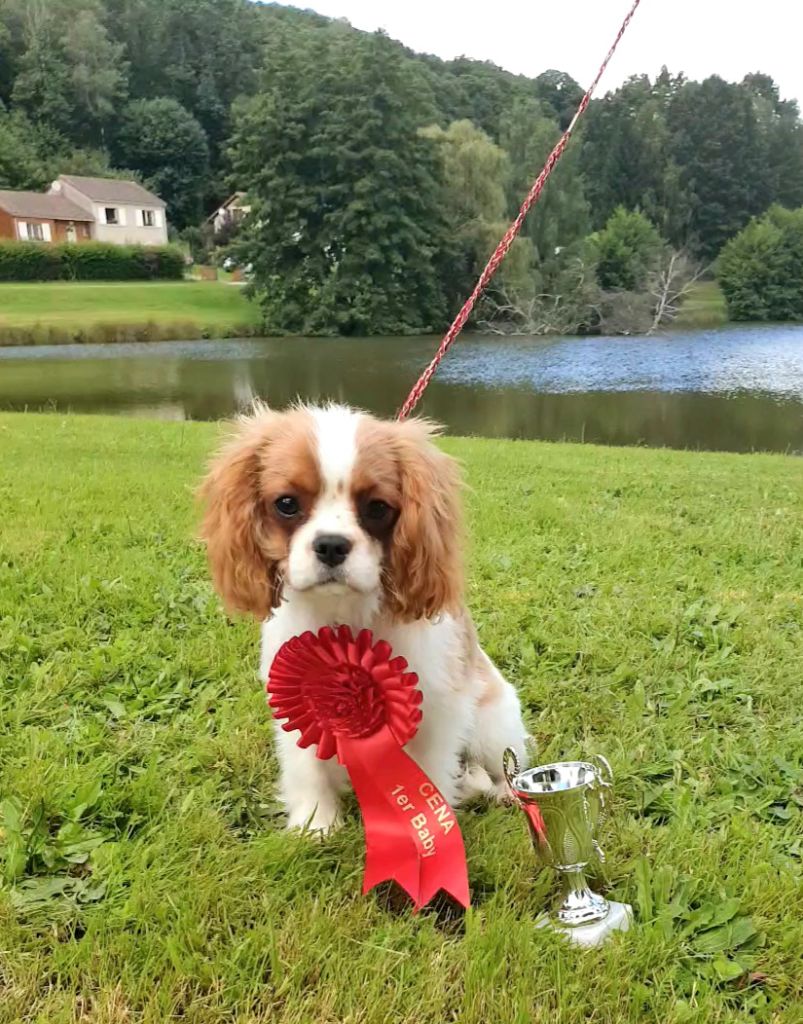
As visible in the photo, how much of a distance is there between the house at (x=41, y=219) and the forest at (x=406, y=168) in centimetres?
923

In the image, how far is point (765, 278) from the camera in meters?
51.9

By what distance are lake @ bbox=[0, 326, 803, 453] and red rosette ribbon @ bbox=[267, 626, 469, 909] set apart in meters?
15.7

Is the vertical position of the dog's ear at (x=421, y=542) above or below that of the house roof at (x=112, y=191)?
below

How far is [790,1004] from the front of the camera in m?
2.05

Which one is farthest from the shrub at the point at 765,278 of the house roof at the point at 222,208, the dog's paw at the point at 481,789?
the dog's paw at the point at 481,789

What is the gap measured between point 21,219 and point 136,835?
67920 mm

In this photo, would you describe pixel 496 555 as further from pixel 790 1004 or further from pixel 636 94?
pixel 636 94

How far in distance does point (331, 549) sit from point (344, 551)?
4 centimetres

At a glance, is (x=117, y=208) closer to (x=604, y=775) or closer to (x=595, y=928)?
(x=604, y=775)

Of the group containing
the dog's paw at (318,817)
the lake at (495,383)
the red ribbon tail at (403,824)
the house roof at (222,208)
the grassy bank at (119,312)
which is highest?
the house roof at (222,208)

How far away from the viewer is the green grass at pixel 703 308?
47.2 metres

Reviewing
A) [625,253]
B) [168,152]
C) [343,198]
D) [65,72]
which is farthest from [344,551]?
[65,72]

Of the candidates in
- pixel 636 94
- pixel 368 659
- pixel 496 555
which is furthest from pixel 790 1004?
pixel 636 94

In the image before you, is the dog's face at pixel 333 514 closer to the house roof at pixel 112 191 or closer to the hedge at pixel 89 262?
the hedge at pixel 89 262
